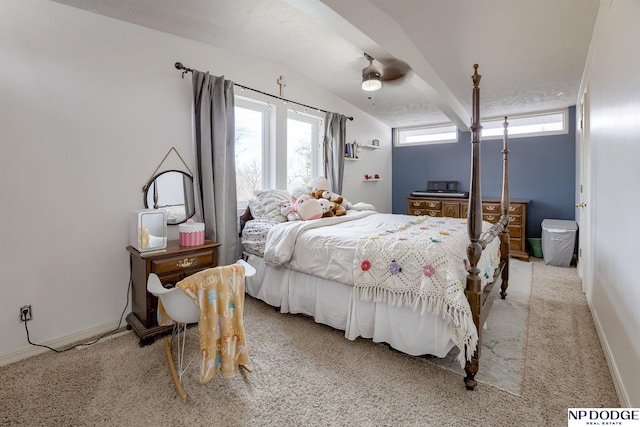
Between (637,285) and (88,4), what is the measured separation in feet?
11.7

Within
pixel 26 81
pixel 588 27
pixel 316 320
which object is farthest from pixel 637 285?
pixel 26 81

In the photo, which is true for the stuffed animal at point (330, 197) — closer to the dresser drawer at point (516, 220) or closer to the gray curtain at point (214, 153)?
the gray curtain at point (214, 153)

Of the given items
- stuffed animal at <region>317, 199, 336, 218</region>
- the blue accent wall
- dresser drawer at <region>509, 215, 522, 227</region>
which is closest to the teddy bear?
stuffed animal at <region>317, 199, 336, 218</region>

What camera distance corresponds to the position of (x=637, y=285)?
132 cm

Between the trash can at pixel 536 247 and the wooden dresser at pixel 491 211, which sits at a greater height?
the wooden dresser at pixel 491 211

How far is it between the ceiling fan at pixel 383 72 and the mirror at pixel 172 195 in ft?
7.04

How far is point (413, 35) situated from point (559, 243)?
3.38 meters

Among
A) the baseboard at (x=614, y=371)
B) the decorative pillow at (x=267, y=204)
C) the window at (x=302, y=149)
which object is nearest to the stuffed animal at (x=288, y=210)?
the decorative pillow at (x=267, y=204)

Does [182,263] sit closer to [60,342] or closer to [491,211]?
[60,342]

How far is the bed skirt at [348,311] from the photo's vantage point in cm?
184

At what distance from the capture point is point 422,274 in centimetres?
184

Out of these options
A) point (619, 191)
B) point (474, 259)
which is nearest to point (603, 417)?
point (474, 259)

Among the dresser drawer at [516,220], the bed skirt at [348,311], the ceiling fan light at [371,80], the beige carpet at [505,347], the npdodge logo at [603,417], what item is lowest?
the beige carpet at [505,347]

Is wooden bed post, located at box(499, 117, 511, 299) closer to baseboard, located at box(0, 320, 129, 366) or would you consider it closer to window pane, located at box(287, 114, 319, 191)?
window pane, located at box(287, 114, 319, 191)
